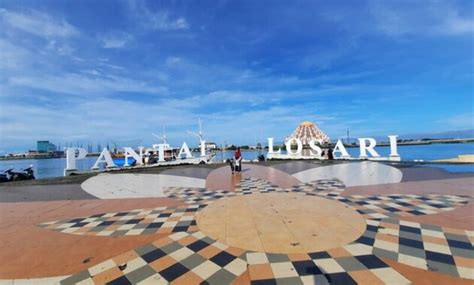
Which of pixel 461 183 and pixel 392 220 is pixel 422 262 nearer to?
pixel 392 220

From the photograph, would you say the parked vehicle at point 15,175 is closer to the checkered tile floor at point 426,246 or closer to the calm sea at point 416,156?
the calm sea at point 416,156

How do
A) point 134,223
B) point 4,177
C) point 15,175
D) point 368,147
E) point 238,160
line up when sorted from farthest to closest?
point 368,147
point 15,175
point 4,177
point 238,160
point 134,223

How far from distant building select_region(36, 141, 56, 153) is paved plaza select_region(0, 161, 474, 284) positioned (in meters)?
99.9

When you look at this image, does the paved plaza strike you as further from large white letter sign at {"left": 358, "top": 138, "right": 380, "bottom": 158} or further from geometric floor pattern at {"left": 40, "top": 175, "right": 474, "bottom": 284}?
large white letter sign at {"left": 358, "top": 138, "right": 380, "bottom": 158}

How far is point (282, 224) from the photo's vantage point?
372 cm

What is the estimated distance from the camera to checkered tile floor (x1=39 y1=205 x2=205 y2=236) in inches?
146

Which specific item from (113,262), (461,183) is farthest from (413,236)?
(461,183)

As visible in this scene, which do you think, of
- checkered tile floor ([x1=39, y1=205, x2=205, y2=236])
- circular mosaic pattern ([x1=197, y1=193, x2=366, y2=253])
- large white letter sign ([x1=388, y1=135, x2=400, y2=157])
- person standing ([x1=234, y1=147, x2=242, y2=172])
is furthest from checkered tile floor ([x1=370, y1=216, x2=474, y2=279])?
large white letter sign ([x1=388, y1=135, x2=400, y2=157])

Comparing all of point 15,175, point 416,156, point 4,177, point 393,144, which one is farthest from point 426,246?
point 416,156

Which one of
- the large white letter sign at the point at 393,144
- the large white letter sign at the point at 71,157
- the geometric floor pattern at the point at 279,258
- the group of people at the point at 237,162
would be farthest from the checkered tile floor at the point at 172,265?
the large white letter sign at the point at 393,144

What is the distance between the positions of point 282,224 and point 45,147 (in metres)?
106

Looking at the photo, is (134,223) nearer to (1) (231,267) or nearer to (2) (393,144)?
(1) (231,267)

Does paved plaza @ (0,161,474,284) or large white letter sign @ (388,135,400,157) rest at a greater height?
large white letter sign @ (388,135,400,157)

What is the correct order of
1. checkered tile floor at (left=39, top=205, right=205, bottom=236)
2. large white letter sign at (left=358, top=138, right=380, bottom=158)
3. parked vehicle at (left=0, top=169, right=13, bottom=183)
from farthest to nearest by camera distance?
large white letter sign at (left=358, top=138, right=380, bottom=158), parked vehicle at (left=0, top=169, right=13, bottom=183), checkered tile floor at (left=39, top=205, right=205, bottom=236)
